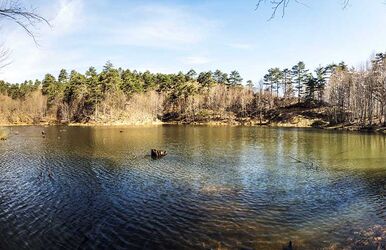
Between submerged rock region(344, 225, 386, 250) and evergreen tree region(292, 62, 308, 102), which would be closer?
submerged rock region(344, 225, 386, 250)

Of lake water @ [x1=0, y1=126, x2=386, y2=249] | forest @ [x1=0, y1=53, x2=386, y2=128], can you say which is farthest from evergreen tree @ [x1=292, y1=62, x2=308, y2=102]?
lake water @ [x1=0, y1=126, x2=386, y2=249]

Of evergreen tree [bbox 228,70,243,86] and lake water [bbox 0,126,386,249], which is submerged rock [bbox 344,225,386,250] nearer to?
lake water [bbox 0,126,386,249]

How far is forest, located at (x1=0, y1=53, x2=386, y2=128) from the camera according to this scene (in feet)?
458

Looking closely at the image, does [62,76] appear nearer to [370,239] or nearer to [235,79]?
[235,79]

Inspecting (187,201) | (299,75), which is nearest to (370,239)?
(187,201)

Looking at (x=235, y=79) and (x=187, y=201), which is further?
(x=235, y=79)

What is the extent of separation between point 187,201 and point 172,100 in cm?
Answer: 14528

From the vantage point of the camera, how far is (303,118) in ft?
422

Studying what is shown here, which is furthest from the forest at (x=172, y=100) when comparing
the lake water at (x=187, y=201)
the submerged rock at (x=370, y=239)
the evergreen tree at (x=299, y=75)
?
the submerged rock at (x=370, y=239)

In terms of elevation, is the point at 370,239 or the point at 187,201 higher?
the point at 187,201

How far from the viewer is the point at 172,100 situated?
16775 cm

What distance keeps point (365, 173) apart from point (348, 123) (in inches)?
3160

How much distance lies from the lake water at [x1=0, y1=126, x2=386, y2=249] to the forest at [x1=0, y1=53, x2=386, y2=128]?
9443 centimetres

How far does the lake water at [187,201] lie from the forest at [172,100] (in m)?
94.4
